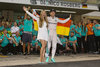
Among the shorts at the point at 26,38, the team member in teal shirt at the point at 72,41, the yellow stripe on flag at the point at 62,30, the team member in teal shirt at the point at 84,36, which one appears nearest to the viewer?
the shorts at the point at 26,38

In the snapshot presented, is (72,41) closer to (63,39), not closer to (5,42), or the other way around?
(63,39)

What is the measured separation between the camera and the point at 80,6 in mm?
14930

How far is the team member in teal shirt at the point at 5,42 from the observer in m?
7.75

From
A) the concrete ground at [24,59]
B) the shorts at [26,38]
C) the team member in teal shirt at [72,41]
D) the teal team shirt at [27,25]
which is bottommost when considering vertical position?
the concrete ground at [24,59]

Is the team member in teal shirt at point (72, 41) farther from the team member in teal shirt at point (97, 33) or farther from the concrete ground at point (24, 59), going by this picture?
the concrete ground at point (24, 59)

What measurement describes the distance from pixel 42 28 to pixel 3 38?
324 cm

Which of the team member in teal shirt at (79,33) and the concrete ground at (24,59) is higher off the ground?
the team member in teal shirt at (79,33)

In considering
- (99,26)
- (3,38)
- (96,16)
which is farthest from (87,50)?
(96,16)

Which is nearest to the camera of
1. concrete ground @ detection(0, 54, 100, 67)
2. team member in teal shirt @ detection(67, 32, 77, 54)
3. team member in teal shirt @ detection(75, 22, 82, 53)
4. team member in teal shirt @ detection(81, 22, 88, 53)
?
concrete ground @ detection(0, 54, 100, 67)

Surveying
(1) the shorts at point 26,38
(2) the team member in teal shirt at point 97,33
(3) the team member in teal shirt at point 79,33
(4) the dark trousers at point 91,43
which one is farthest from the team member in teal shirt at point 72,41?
(1) the shorts at point 26,38

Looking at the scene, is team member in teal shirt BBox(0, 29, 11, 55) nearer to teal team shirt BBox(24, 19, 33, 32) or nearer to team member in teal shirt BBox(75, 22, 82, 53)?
teal team shirt BBox(24, 19, 33, 32)

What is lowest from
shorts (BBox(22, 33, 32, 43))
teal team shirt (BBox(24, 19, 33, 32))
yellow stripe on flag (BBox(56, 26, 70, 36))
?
shorts (BBox(22, 33, 32, 43))

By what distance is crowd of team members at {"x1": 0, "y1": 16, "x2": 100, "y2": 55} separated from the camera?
7.96 meters

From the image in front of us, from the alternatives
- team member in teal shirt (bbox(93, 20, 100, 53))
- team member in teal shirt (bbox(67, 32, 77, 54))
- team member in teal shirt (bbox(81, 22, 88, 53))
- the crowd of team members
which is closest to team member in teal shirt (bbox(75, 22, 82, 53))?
the crowd of team members
